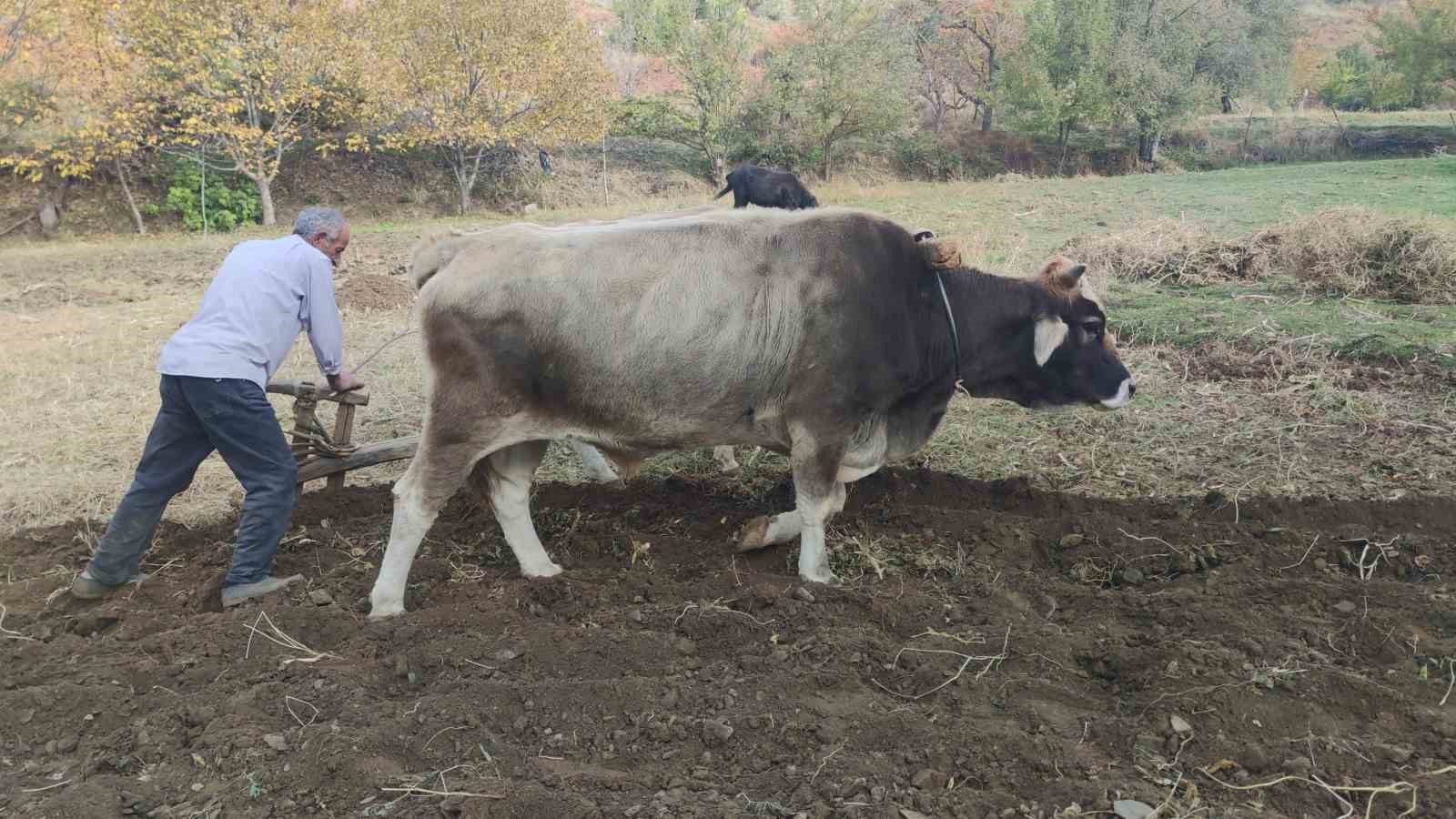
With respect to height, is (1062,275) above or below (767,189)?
above

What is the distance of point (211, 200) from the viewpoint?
94.1 feet

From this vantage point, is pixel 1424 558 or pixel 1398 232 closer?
pixel 1424 558

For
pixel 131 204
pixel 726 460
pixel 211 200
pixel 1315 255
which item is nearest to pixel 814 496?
pixel 726 460

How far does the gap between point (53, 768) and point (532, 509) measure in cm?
340

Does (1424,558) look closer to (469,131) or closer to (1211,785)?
(1211,785)

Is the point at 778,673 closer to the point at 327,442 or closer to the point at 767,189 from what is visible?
the point at 327,442

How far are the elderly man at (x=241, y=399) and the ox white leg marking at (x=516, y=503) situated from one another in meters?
1.13

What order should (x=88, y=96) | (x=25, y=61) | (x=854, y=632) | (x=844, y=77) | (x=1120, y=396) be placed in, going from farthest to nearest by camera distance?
(x=844, y=77)
(x=88, y=96)
(x=25, y=61)
(x=1120, y=396)
(x=854, y=632)

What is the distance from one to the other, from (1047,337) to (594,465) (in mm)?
3653

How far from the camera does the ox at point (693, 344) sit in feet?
18.0

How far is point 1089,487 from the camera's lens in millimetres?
7027

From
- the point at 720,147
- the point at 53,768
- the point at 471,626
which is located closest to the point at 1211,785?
the point at 471,626

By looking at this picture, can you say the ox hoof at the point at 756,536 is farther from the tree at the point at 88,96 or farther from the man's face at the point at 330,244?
the tree at the point at 88,96

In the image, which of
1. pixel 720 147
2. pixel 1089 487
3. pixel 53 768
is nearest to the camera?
pixel 53 768
